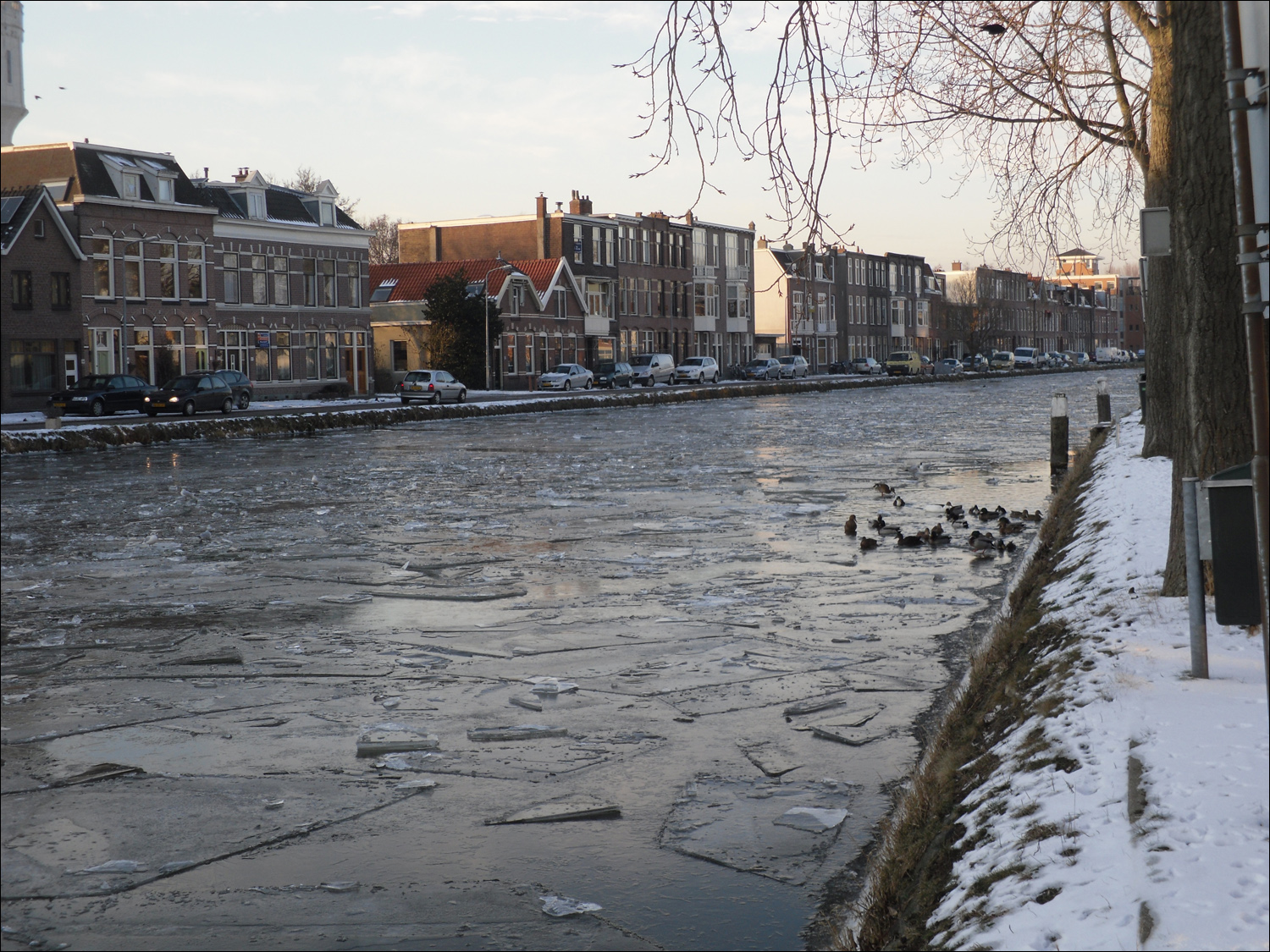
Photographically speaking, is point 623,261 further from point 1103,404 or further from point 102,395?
point 1103,404

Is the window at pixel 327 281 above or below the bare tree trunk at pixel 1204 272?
above

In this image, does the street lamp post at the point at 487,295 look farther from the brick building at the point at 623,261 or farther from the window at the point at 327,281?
the brick building at the point at 623,261

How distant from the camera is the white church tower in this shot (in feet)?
14.4

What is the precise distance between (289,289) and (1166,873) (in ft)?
201

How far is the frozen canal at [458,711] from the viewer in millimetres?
5176

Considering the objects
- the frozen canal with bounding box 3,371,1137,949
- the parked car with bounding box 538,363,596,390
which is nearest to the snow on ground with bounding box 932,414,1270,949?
the frozen canal with bounding box 3,371,1137,949

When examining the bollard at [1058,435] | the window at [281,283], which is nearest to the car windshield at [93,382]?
the window at [281,283]

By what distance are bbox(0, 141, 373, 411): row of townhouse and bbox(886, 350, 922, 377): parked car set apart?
44472 millimetres

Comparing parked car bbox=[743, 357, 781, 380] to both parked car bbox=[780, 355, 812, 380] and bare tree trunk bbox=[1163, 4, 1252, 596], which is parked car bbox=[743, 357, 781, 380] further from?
bare tree trunk bbox=[1163, 4, 1252, 596]

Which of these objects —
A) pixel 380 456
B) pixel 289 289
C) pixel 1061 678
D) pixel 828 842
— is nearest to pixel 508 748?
pixel 828 842

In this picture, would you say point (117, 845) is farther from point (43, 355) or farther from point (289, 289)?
point (289, 289)

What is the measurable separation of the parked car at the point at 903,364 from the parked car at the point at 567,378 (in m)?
30.7

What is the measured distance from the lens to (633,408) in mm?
52938

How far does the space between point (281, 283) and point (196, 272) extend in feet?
18.9
